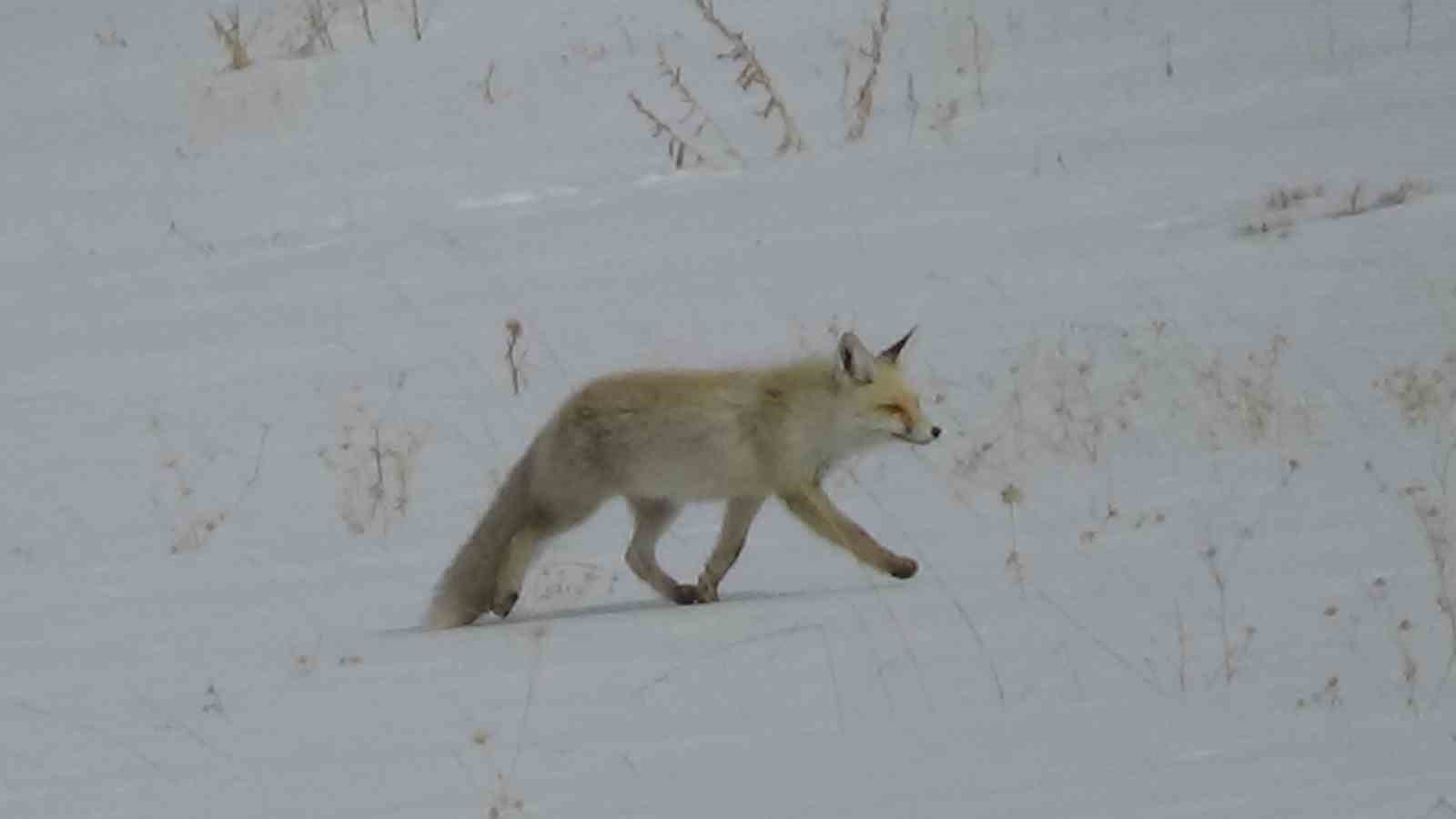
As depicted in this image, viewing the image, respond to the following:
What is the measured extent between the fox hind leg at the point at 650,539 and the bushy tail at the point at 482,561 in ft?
1.06

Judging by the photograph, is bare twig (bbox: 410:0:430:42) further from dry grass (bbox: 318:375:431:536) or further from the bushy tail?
the bushy tail

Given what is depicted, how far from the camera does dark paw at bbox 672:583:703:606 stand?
8.51 m

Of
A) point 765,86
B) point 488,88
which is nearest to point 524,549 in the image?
point 765,86

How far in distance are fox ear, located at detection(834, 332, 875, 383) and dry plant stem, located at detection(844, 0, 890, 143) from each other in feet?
18.4

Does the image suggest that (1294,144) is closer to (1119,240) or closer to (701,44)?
(1119,240)

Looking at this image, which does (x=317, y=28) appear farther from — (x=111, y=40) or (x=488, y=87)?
(x=111, y=40)

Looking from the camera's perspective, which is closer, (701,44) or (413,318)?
(413,318)

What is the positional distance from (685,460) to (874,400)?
0.60 m

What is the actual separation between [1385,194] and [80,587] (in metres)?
5.48

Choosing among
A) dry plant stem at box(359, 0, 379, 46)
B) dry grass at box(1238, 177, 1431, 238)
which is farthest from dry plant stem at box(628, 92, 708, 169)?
dry plant stem at box(359, 0, 379, 46)

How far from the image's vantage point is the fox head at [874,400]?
8.79 metres

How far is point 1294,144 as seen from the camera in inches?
523

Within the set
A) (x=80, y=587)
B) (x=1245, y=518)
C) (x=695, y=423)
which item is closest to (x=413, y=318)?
(x=80, y=587)

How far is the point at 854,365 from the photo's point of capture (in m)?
8.84
